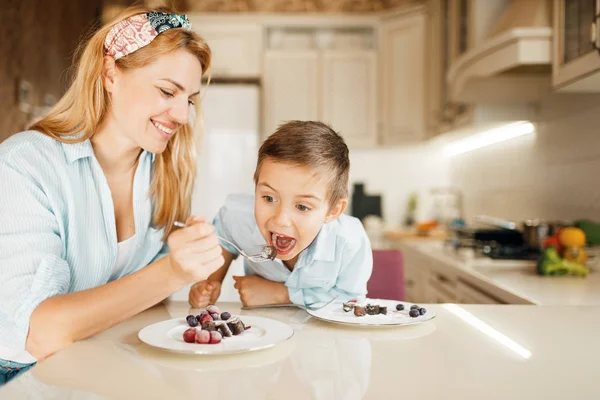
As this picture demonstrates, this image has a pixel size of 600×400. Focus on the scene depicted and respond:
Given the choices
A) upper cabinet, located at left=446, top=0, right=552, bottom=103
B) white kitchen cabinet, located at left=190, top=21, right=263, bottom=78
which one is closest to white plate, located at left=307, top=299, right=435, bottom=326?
upper cabinet, located at left=446, top=0, right=552, bottom=103

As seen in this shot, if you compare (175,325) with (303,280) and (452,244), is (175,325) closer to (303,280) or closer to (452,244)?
(303,280)

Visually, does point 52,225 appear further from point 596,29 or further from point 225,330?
point 596,29

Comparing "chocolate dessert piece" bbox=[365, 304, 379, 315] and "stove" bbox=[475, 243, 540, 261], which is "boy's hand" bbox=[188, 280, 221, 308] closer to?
"chocolate dessert piece" bbox=[365, 304, 379, 315]

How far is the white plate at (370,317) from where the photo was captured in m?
1.03

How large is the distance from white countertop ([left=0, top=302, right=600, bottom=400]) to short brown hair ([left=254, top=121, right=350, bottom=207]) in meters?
0.36

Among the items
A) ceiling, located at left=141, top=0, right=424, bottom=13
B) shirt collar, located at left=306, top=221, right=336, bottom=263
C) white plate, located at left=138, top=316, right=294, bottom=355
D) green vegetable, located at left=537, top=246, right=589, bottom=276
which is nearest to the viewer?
white plate, located at left=138, top=316, right=294, bottom=355

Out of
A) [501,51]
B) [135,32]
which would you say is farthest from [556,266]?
[135,32]

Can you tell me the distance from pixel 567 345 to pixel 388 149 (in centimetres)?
400

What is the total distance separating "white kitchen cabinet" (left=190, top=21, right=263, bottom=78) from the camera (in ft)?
14.9

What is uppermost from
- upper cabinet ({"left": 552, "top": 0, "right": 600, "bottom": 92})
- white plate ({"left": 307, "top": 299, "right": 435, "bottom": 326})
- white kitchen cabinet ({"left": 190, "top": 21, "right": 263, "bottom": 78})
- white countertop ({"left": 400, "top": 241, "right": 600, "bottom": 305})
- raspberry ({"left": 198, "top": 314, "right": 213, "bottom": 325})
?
white kitchen cabinet ({"left": 190, "top": 21, "right": 263, "bottom": 78})

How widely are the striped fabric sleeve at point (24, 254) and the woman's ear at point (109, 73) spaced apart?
0.30 m

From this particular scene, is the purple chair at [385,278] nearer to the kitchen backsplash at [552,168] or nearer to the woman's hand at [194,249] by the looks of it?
the woman's hand at [194,249]

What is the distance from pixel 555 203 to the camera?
9.05 ft

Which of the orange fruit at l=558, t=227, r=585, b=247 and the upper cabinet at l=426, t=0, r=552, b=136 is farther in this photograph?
the upper cabinet at l=426, t=0, r=552, b=136
